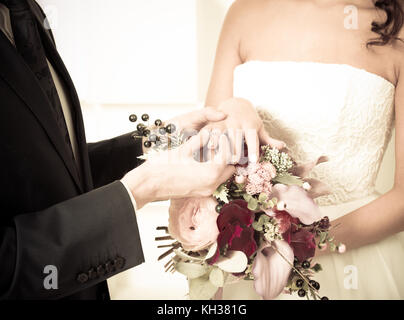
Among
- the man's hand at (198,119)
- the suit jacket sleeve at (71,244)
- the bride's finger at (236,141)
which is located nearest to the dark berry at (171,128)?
the man's hand at (198,119)

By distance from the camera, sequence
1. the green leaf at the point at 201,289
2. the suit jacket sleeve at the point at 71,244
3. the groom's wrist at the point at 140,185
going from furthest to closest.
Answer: the green leaf at the point at 201,289 → the groom's wrist at the point at 140,185 → the suit jacket sleeve at the point at 71,244

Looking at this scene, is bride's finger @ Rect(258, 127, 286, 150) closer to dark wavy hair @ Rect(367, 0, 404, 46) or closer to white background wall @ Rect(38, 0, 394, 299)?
white background wall @ Rect(38, 0, 394, 299)

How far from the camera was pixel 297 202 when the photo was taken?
0.78 m

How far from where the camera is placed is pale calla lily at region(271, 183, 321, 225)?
78 cm

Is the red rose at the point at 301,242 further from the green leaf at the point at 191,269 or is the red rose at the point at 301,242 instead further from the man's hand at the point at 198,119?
the man's hand at the point at 198,119

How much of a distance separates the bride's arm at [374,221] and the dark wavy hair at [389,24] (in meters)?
0.26

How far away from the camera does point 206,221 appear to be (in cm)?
77

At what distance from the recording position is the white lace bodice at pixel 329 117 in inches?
33.6

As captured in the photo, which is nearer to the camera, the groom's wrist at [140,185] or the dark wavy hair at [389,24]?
the groom's wrist at [140,185]

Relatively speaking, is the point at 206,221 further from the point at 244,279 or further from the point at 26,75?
the point at 26,75

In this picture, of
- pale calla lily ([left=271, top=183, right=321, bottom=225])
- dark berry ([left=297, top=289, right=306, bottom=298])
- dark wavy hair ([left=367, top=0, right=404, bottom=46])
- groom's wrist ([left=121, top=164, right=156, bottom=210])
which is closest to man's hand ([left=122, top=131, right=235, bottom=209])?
groom's wrist ([left=121, top=164, right=156, bottom=210])

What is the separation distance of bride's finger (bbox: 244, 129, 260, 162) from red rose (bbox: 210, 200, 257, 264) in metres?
0.11
